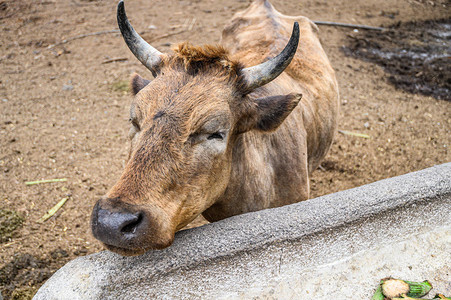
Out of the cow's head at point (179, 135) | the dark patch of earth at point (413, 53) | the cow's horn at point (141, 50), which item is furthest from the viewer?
the dark patch of earth at point (413, 53)

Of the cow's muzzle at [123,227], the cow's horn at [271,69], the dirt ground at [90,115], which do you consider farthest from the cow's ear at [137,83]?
the dirt ground at [90,115]

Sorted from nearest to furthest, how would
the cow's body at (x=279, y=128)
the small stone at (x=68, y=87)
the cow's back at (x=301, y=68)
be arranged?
1. the cow's body at (x=279, y=128)
2. the cow's back at (x=301, y=68)
3. the small stone at (x=68, y=87)

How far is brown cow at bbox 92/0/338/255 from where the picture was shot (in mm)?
2131

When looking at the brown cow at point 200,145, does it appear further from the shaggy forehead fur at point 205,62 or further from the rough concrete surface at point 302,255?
the rough concrete surface at point 302,255

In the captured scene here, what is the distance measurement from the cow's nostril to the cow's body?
1.09 meters

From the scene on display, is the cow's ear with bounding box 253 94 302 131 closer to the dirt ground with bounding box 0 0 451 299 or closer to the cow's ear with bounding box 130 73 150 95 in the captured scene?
the cow's ear with bounding box 130 73 150 95

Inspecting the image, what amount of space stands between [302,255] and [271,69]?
1.27 metres

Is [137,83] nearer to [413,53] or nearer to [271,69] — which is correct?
[271,69]

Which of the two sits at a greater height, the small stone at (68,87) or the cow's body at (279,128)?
the cow's body at (279,128)

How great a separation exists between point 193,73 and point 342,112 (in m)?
4.56

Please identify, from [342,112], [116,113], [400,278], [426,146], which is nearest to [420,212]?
[400,278]

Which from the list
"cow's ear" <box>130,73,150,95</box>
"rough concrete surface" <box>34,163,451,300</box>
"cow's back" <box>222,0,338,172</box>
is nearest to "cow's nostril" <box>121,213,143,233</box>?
"rough concrete surface" <box>34,163,451,300</box>

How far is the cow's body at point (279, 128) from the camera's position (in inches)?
124

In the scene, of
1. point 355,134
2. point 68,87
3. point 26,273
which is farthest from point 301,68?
point 68,87
